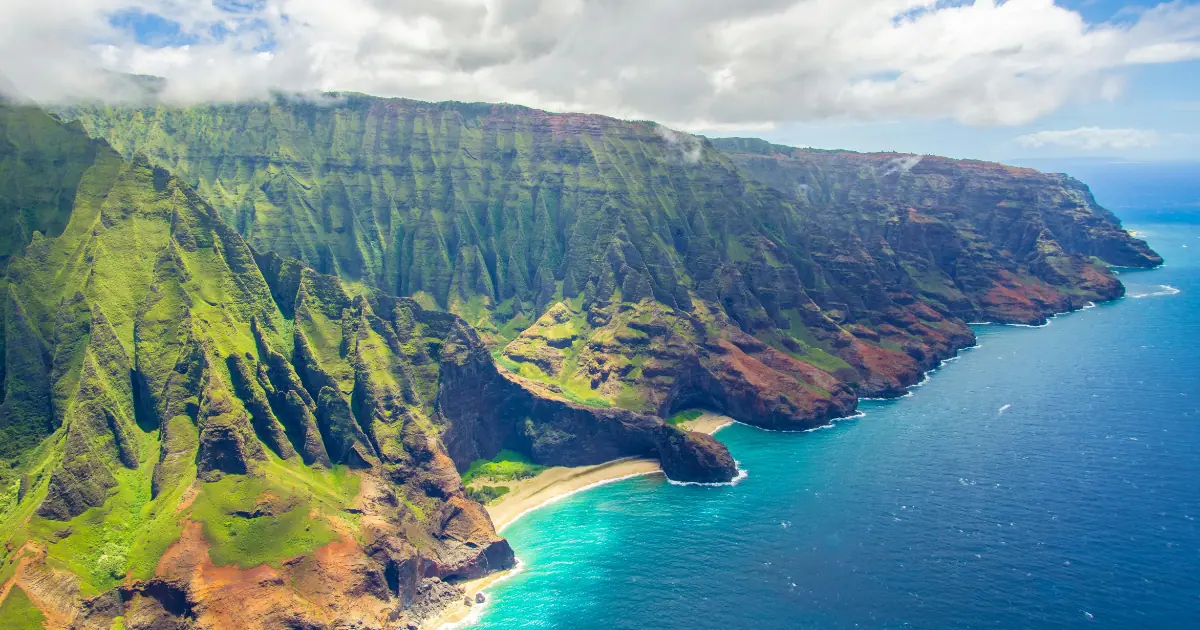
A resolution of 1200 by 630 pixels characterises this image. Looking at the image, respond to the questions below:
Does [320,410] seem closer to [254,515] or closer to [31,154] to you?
[254,515]

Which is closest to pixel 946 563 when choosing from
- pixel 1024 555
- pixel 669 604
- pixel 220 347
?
pixel 1024 555

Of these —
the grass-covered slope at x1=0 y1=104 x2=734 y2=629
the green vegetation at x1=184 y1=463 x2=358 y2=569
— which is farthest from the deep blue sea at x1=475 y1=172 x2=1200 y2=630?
the green vegetation at x1=184 y1=463 x2=358 y2=569

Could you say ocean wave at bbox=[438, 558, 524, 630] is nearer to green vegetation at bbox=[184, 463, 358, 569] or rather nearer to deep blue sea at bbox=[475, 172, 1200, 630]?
deep blue sea at bbox=[475, 172, 1200, 630]

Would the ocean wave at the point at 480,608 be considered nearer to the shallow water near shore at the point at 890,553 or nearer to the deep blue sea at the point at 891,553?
the deep blue sea at the point at 891,553

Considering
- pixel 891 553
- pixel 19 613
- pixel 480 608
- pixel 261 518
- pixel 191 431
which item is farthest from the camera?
pixel 891 553

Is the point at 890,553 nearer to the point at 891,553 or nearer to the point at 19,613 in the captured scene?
the point at 891,553

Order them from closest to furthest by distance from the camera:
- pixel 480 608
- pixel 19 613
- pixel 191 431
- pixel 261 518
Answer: pixel 19 613, pixel 261 518, pixel 191 431, pixel 480 608

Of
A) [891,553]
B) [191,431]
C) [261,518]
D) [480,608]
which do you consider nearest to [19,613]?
[261,518]
